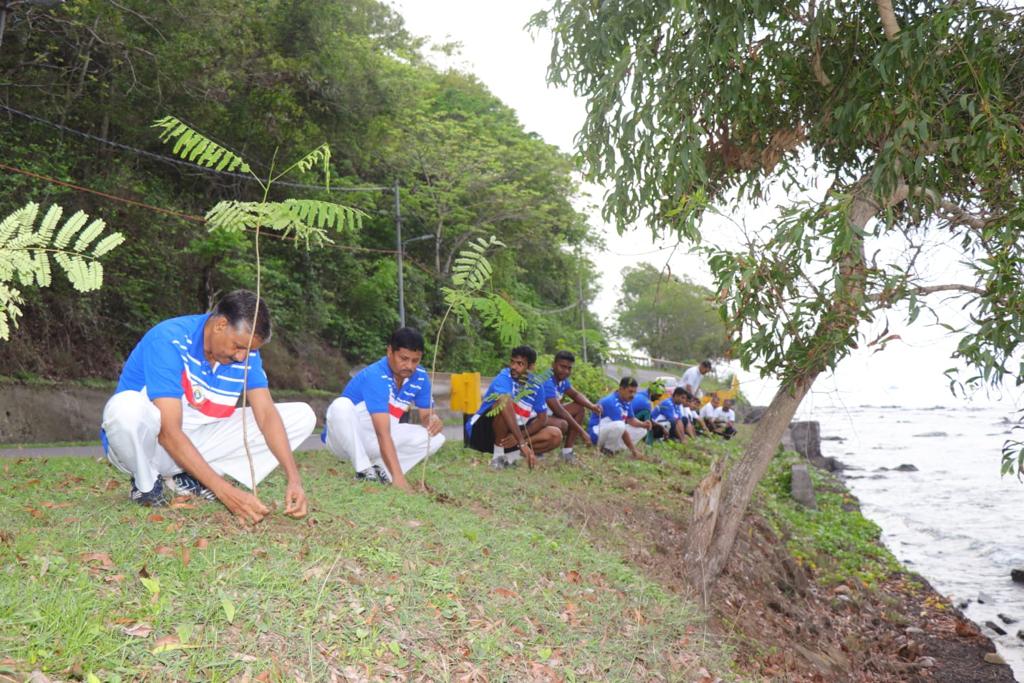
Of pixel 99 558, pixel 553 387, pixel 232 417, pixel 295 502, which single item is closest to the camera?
pixel 99 558

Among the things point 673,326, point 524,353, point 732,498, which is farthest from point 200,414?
point 673,326

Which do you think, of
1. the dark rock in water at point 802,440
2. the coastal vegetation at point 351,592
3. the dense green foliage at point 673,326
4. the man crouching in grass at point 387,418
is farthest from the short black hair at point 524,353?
the dense green foliage at point 673,326

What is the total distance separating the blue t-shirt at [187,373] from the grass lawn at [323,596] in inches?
28.8

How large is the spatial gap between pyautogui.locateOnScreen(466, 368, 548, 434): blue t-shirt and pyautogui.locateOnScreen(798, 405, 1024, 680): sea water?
10.7 ft

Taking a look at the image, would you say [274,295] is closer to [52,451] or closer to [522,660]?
[52,451]

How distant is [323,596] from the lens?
4383 millimetres

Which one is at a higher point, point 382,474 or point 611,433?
point 382,474

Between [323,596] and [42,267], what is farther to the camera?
[323,596]

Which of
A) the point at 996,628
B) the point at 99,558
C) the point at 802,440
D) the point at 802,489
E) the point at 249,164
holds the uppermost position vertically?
the point at 249,164

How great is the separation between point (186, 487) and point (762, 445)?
5590mm

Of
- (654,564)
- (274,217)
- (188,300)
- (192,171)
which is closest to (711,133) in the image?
(654,564)

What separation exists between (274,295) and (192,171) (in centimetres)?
406

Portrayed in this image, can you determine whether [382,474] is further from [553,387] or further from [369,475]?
[553,387]

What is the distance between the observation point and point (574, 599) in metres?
5.75
